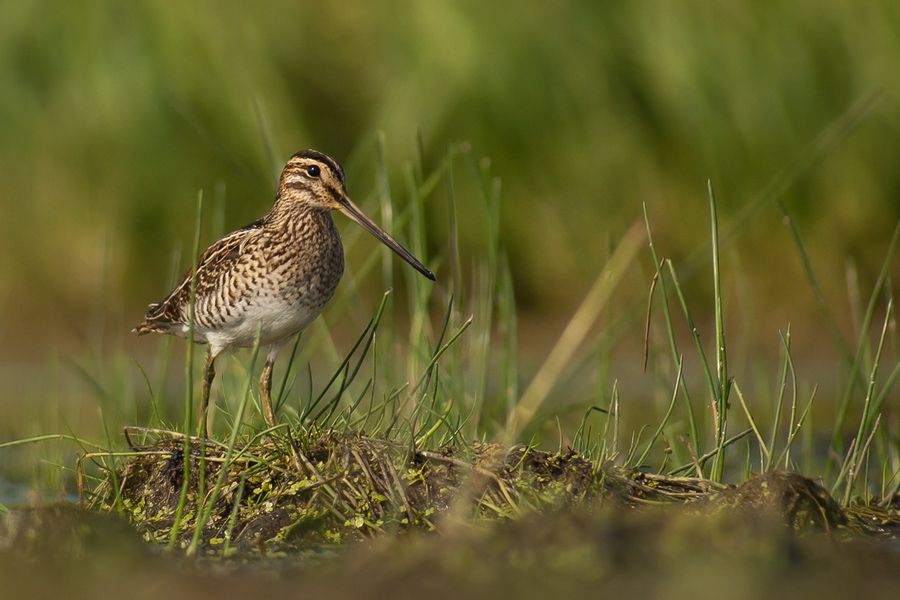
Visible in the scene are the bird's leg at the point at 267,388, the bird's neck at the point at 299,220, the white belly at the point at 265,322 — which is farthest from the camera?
the bird's neck at the point at 299,220

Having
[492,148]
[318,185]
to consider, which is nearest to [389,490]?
[318,185]

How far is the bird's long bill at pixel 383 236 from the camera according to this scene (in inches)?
235

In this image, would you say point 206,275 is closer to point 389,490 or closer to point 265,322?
point 265,322

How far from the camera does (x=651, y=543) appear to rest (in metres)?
3.75

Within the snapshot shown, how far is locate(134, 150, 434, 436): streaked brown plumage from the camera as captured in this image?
19.6 ft

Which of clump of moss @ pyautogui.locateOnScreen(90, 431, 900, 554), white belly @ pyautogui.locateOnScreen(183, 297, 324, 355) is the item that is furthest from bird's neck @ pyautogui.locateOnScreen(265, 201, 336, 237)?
clump of moss @ pyautogui.locateOnScreen(90, 431, 900, 554)

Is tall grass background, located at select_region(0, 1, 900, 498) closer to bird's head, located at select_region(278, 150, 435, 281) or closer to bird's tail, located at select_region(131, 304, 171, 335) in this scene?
bird's tail, located at select_region(131, 304, 171, 335)

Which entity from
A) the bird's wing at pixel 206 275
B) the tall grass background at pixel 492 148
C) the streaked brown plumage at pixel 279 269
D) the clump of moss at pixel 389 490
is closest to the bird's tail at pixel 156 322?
the bird's wing at pixel 206 275

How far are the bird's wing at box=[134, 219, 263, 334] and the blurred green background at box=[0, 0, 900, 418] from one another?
2689 mm

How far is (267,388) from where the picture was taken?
610cm

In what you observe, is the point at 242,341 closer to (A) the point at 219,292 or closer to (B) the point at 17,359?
(A) the point at 219,292

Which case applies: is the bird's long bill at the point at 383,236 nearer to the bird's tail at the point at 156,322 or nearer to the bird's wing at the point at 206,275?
the bird's wing at the point at 206,275

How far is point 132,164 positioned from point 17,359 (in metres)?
1.46

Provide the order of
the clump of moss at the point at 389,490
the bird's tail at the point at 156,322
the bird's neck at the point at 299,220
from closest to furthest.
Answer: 1. the clump of moss at the point at 389,490
2. the bird's neck at the point at 299,220
3. the bird's tail at the point at 156,322
